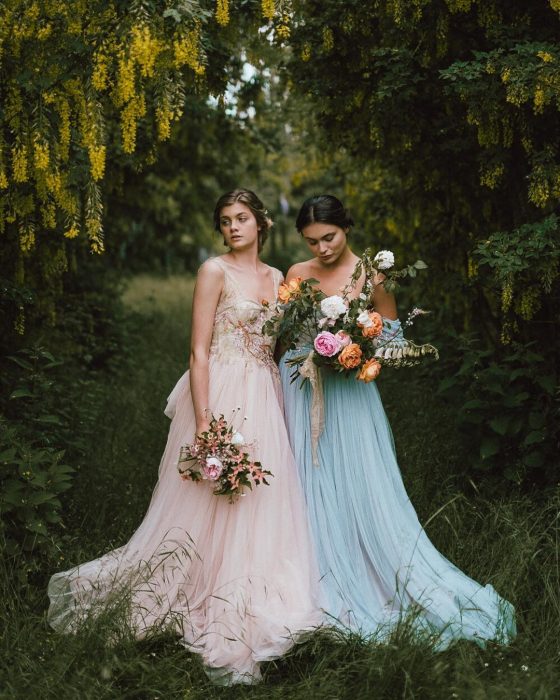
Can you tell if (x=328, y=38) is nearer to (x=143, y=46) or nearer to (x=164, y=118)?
(x=164, y=118)

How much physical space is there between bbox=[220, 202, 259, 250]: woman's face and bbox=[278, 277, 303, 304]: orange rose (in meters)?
0.35

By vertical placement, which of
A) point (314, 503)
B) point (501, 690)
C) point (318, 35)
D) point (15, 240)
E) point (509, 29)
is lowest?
point (501, 690)

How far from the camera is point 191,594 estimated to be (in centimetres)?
357

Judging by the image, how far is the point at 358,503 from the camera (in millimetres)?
3693

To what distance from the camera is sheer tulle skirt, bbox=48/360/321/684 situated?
328 centimetres

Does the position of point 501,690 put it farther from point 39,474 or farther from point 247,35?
point 247,35

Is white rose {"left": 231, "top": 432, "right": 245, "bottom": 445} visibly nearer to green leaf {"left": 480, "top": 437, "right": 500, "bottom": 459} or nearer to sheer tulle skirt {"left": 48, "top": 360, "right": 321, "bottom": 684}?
sheer tulle skirt {"left": 48, "top": 360, "right": 321, "bottom": 684}

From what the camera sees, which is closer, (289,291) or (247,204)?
(289,291)

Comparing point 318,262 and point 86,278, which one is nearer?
point 318,262

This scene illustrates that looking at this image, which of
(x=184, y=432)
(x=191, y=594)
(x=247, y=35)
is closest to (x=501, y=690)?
(x=191, y=594)

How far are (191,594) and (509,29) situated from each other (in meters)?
3.37

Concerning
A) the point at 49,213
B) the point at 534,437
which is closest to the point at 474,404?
the point at 534,437

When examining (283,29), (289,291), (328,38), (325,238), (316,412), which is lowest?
(316,412)

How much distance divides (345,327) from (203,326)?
0.68 m
